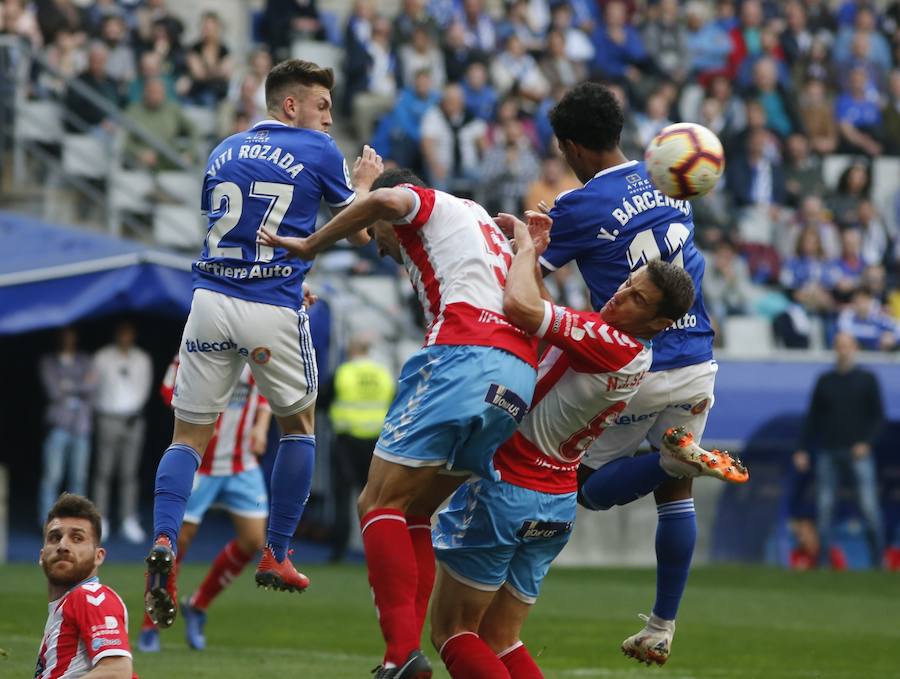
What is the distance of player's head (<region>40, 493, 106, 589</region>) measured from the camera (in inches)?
259

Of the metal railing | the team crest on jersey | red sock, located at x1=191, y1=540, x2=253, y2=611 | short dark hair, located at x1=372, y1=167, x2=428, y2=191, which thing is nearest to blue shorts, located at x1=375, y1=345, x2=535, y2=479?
short dark hair, located at x1=372, y1=167, x2=428, y2=191

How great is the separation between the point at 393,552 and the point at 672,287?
63.0 inches

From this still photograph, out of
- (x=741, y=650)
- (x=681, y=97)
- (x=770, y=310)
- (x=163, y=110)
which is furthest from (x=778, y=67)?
(x=741, y=650)

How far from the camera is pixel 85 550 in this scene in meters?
6.61

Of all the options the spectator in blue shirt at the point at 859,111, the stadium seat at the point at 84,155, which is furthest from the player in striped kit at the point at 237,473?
the spectator in blue shirt at the point at 859,111

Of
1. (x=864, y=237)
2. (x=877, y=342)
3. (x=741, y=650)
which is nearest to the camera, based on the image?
(x=741, y=650)

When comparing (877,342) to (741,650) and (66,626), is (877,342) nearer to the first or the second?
(741,650)

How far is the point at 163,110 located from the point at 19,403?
3.71m

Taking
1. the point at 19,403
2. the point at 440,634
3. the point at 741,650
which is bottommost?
the point at 19,403

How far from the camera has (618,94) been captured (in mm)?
22953

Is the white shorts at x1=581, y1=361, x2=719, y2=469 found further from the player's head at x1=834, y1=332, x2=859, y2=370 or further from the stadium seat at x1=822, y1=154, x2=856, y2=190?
the stadium seat at x1=822, y1=154, x2=856, y2=190

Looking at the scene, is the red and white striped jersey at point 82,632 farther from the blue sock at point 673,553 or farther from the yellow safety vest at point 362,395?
the yellow safety vest at point 362,395

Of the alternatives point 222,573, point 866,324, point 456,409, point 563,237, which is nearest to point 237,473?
point 222,573

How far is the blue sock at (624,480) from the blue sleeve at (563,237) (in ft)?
3.59
